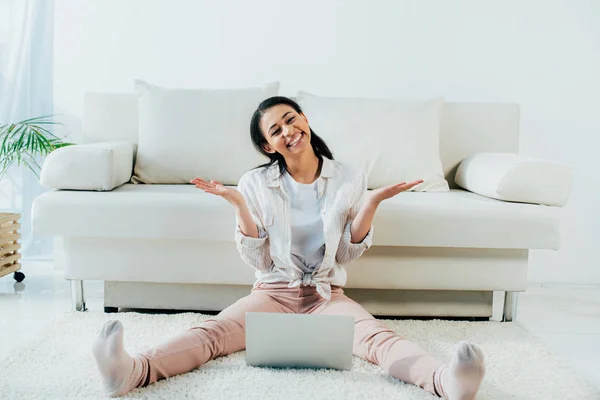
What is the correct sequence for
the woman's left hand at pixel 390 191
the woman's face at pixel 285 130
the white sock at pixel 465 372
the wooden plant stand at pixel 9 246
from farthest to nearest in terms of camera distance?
1. the wooden plant stand at pixel 9 246
2. the woman's face at pixel 285 130
3. the woman's left hand at pixel 390 191
4. the white sock at pixel 465 372

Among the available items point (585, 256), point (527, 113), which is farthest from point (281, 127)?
point (585, 256)

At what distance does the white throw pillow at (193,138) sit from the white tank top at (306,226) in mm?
796

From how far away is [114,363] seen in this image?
1.42 meters

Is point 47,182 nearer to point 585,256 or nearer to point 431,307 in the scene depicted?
point 431,307

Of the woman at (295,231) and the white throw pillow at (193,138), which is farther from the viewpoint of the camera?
the white throw pillow at (193,138)

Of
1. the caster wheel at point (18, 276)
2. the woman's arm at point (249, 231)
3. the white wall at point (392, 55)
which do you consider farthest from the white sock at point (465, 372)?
the caster wheel at point (18, 276)

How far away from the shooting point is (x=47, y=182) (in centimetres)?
225

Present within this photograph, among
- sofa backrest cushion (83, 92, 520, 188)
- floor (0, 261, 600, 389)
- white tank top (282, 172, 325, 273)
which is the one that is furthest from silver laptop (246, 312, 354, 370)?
sofa backrest cushion (83, 92, 520, 188)

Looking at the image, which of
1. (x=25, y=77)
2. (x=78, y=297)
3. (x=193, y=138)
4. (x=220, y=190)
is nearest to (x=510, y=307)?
(x=220, y=190)

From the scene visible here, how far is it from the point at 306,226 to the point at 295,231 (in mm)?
36

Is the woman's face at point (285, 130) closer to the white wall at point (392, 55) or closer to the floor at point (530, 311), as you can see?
the floor at point (530, 311)

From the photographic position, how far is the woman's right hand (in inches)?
67.3

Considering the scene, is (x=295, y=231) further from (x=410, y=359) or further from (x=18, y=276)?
(x=18, y=276)

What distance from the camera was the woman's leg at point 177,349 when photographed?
55.4 inches
